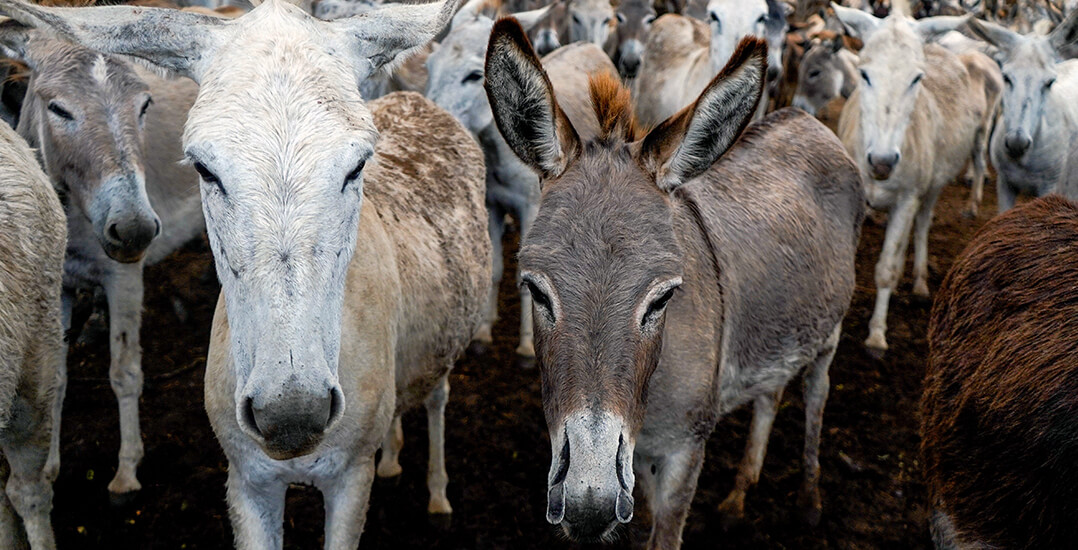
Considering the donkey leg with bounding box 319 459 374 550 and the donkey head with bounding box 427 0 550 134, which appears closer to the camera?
the donkey leg with bounding box 319 459 374 550

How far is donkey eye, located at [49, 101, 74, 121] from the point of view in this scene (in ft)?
12.2

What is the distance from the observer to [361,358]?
241cm

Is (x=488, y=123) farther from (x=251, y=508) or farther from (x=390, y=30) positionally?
(x=251, y=508)

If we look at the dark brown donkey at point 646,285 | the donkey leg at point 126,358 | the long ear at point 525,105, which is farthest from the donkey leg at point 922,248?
the donkey leg at point 126,358

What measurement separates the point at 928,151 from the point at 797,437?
9.67 ft

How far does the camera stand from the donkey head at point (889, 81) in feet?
18.6

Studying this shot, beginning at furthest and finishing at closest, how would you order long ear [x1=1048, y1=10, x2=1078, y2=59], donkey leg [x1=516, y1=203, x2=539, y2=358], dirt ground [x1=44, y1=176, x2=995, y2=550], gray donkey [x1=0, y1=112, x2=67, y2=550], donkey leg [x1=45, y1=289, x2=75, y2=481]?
long ear [x1=1048, y1=10, x2=1078, y2=59] < donkey leg [x1=516, y1=203, x2=539, y2=358] < dirt ground [x1=44, y1=176, x2=995, y2=550] < donkey leg [x1=45, y1=289, x2=75, y2=481] < gray donkey [x1=0, y1=112, x2=67, y2=550]

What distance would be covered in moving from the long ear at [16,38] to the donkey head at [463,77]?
258cm

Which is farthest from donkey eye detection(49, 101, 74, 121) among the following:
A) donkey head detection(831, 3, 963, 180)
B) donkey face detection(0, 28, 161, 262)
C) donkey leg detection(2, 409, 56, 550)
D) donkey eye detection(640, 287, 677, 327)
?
donkey head detection(831, 3, 963, 180)

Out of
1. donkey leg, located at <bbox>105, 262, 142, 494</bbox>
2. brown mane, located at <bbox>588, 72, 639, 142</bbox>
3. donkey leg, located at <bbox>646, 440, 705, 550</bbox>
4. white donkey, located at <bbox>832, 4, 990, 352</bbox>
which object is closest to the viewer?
brown mane, located at <bbox>588, 72, 639, 142</bbox>

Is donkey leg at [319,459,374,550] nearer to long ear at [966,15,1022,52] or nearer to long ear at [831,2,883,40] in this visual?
long ear at [831,2,883,40]

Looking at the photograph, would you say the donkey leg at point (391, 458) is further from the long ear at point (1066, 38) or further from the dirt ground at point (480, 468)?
the long ear at point (1066, 38)

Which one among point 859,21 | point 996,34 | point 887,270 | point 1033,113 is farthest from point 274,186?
point 996,34

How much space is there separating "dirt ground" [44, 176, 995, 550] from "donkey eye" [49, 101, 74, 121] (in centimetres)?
187
